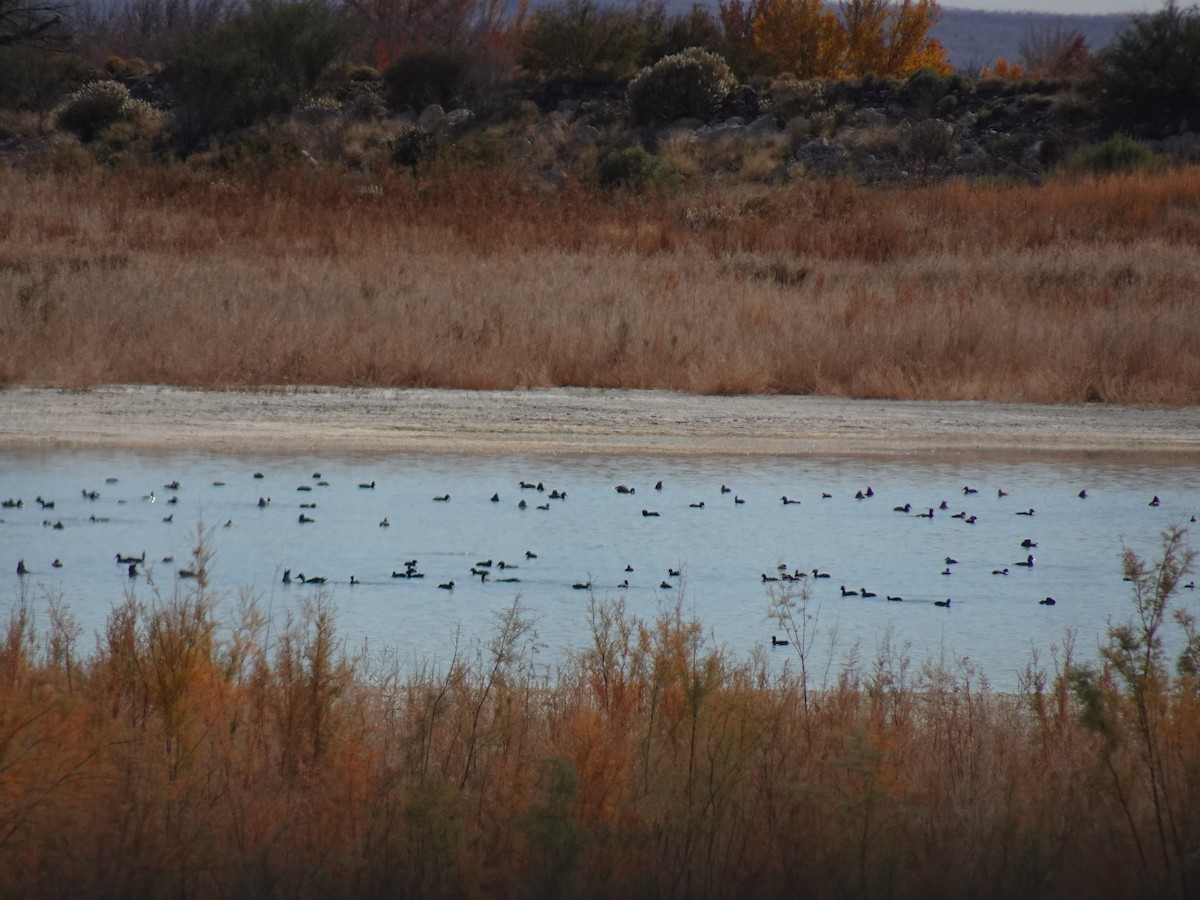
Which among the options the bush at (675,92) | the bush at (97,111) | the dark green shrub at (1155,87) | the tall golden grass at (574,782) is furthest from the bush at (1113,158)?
the tall golden grass at (574,782)

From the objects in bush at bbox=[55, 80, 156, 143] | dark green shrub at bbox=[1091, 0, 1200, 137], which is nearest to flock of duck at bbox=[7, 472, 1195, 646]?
dark green shrub at bbox=[1091, 0, 1200, 137]

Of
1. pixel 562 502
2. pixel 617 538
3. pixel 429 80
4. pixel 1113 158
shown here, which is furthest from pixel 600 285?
pixel 429 80

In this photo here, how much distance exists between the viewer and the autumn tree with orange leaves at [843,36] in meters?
65.9

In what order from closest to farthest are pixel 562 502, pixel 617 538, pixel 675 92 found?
pixel 617 538 < pixel 562 502 < pixel 675 92

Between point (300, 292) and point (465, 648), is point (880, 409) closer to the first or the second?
point (300, 292)

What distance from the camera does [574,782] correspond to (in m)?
4.21

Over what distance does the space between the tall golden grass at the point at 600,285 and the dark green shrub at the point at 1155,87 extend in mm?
10328

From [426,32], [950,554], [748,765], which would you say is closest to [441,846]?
[748,765]

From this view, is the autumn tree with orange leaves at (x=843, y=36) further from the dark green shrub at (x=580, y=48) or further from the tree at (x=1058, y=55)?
the dark green shrub at (x=580, y=48)

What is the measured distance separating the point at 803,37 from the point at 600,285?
5026cm

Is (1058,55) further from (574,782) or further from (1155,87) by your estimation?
(574,782)

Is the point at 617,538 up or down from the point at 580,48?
down

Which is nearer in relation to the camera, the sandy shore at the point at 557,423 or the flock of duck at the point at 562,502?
the flock of duck at the point at 562,502

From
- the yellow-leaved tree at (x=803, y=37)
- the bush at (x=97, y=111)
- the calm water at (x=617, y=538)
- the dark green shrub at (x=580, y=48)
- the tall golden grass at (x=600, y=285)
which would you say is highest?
the yellow-leaved tree at (x=803, y=37)
